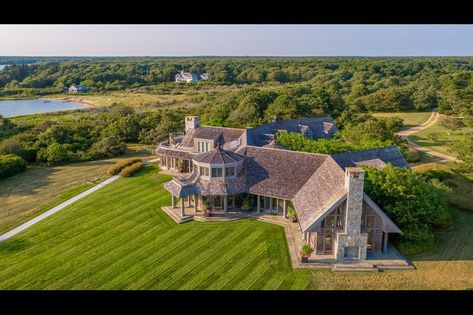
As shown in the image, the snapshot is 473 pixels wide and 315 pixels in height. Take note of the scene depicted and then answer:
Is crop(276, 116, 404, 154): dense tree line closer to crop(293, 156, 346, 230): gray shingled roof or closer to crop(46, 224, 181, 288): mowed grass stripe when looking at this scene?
crop(293, 156, 346, 230): gray shingled roof

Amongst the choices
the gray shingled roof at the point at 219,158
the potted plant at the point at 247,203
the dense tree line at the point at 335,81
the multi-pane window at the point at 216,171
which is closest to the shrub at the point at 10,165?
the gray shingled roof at the point at 219,158

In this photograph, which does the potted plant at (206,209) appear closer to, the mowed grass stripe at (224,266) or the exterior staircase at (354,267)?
the mowed grass stripe at (224,266)

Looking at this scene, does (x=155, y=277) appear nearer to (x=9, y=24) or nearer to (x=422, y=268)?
(x=422, y=268)

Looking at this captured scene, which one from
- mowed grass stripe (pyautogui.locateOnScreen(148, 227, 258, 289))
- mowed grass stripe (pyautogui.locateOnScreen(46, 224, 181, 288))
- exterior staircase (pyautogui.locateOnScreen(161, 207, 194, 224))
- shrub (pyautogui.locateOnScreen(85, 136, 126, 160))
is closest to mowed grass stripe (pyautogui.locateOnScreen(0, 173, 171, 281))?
mowed grass stripe (pyautogui.locateOnScreen(46, 224, 181, 288))

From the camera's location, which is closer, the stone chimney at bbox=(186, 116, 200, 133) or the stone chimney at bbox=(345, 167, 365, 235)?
the stone chimney at bbox=(345, 167, 365, 235)

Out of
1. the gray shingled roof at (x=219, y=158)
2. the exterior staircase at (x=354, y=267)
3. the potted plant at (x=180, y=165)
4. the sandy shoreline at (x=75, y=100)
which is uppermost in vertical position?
the sandy shoreline at (x=75, y=100)

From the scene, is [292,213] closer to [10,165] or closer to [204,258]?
[204,258]
